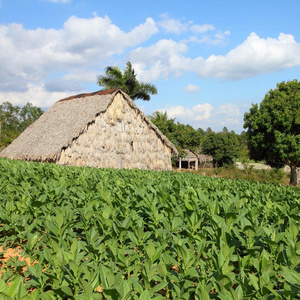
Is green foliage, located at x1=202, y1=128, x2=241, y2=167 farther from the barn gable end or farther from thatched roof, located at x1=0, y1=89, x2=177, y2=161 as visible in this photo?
the barn gable end

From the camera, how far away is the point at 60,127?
71.3ft

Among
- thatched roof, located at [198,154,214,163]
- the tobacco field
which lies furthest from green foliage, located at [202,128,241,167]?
the tobacco field

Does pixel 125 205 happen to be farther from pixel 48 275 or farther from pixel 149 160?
pixel 149 160

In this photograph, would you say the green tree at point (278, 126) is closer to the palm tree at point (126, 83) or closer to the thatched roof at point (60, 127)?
the thatched roof at point (60, 127)

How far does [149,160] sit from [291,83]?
1433 cm

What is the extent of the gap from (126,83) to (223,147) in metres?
23.4

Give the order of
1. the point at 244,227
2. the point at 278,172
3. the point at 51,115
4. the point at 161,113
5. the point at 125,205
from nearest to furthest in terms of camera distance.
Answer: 1. the point at 244,227
2. the point at 125,205
3. the point at 51,115
4. the point at 278,172
5. the point at 161,113

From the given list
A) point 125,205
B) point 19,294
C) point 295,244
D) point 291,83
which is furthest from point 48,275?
point 291,83

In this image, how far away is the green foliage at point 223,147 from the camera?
51084 mm

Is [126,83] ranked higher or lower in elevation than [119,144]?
higher

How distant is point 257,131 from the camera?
87.1 feet

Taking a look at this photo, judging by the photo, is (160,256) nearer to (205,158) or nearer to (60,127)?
(60,127)

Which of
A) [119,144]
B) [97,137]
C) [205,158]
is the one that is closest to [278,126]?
[119,144]

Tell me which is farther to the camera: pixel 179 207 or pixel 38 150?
pixel 38 150
